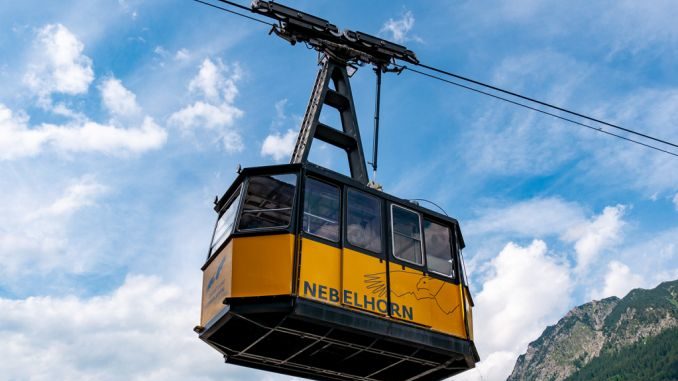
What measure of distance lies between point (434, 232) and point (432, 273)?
961 mm

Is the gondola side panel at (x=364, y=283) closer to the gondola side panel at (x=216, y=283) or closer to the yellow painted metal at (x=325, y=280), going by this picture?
the yellow painted metal at (x=325, y=280)

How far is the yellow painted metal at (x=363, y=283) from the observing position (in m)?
10.6

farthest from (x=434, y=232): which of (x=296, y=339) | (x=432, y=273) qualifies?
(x=296, y=339)

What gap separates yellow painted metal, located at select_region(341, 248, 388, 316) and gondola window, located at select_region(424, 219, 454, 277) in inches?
53.1

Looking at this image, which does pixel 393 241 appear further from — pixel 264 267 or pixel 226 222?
pixel 226 222

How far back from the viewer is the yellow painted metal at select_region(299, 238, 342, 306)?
33.6 feet

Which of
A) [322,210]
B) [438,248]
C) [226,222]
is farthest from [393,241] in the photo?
[226,222]

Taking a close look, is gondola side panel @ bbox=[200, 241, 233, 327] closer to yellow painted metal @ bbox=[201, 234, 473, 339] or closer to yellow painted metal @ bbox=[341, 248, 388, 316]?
yellow painted metal @ bbox=[201, 234, 473, 339]

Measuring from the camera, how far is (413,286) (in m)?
11.5

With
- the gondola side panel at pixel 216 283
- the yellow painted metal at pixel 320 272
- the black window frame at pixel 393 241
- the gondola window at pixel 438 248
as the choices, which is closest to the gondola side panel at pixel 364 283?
the yellow painted metal at pixel 320 272

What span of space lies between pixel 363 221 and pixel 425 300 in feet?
6.00

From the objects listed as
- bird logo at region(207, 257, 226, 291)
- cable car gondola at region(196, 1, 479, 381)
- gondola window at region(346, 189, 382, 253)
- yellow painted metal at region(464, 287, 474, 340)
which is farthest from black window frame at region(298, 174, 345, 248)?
yellow painted metal at region(464, 287, 474, 340)

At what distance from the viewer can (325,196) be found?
1123cm

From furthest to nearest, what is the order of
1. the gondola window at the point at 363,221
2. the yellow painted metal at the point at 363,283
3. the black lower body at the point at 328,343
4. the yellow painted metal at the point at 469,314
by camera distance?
the yellow painted metal at the point at 469,314 < the gondola window at the point at 363,221 < the yellow painted metal at the point at 363,283 < the black lower body at the point at 328,343
